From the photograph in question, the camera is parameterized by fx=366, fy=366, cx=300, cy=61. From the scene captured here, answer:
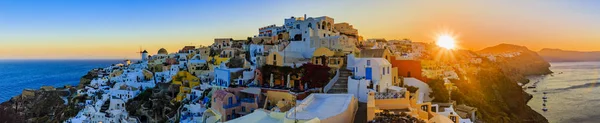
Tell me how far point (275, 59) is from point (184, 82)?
28.2 feet

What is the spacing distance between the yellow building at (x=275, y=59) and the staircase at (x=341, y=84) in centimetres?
443

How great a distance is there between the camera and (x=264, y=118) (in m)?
10.6

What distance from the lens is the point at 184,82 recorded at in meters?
27.3

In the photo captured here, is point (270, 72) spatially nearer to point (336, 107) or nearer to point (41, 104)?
point (336, 107)

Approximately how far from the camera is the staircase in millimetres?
17264

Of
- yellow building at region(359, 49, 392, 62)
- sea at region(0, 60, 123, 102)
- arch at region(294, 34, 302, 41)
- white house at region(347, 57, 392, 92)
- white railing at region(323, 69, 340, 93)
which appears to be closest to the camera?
white house at region(347, 57, 392, 92)

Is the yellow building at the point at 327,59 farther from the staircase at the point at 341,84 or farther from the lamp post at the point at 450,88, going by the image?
the lamp post at the point at 450,88

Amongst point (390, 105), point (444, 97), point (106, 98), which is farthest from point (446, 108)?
point (106, 98)

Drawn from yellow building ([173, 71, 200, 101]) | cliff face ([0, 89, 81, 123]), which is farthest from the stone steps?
cliff face ([0, 89, 81, 123])

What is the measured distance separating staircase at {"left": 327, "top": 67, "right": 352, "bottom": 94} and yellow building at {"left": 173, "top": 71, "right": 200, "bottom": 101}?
11.5m

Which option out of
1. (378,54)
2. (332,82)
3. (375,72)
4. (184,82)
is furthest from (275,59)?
(184,82)

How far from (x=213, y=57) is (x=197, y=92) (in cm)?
760

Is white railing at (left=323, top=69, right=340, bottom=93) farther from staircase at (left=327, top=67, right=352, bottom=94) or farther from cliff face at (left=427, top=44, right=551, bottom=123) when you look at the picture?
cliff face at (left=427, top=44, right=551, bottom=123)

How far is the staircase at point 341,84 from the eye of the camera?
680 inches
